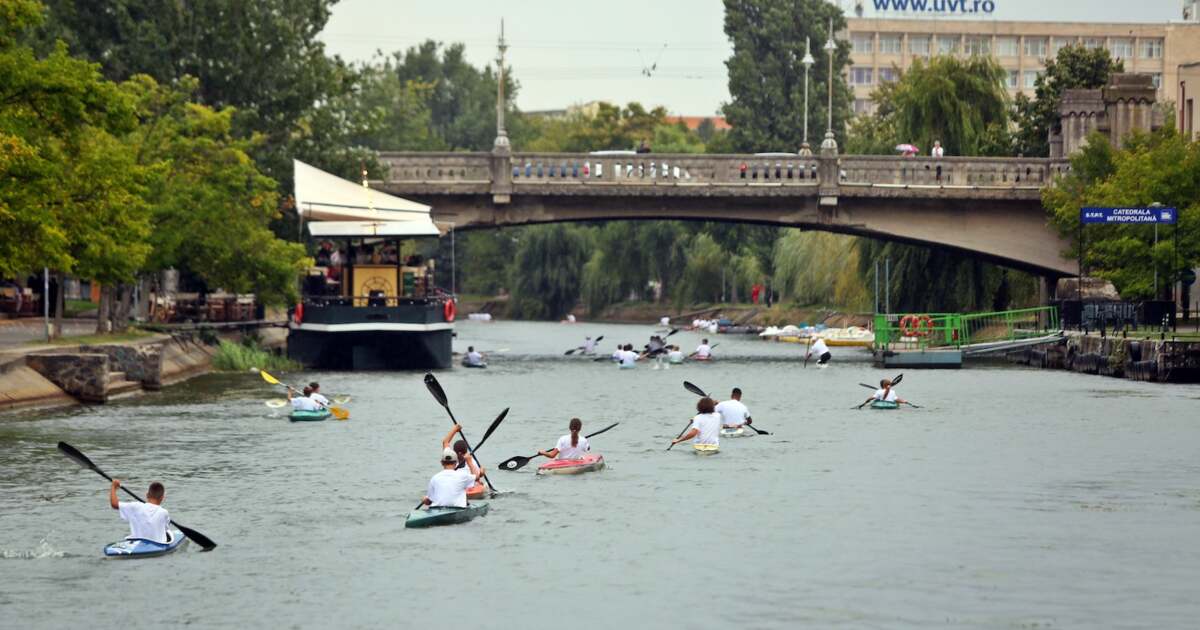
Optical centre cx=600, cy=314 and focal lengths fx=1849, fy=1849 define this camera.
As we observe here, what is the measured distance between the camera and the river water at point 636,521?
2436 cm

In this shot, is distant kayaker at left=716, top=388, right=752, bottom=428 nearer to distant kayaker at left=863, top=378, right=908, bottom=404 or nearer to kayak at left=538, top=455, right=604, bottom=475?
kayak at left=538, top=455, right=604, bottom=475

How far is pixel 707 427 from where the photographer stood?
135 ft

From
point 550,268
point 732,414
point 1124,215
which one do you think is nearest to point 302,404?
point 732,414

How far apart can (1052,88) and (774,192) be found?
23673 mm

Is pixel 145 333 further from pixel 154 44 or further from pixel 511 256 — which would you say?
pixel 511 256

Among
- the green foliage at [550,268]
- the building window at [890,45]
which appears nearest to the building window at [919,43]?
the building window at [890,45]

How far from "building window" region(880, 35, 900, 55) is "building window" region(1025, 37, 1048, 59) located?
44.3 feet

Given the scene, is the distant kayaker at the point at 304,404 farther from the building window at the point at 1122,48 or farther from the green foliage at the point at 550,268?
the building window at the point at 1122,48

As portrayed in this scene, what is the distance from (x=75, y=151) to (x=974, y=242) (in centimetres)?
4065

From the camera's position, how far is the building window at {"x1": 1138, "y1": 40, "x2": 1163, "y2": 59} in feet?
620

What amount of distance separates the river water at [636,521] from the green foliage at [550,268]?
82.5 metres

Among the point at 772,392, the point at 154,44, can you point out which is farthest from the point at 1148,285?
the point at 154,44

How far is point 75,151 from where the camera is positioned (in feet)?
168

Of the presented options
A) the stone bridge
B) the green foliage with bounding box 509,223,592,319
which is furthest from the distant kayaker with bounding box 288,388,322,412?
the green foliage with bounding box 509,223,592,319
